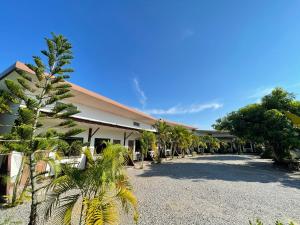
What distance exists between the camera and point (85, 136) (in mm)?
12336

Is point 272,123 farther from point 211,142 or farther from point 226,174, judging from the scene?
point 211,142

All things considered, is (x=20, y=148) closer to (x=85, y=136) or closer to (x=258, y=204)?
(x=85, y=136)

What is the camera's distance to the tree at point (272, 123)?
555 inches

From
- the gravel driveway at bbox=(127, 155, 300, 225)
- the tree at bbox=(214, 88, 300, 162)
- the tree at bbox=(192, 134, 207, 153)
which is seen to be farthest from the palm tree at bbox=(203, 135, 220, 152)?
the gravel driveway at bbox=(127, 155, 300, 225)

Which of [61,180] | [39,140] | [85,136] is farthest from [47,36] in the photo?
[85,136]

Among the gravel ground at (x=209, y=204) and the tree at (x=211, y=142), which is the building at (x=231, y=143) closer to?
the tree at (x=211, y=142)

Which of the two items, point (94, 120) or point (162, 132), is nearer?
point (94, 120)

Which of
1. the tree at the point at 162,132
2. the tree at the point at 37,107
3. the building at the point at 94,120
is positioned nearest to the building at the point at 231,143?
the tree at the point at 162,132

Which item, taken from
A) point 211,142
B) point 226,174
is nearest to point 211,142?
point 211,142

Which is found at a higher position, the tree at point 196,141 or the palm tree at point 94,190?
the tree at point 196,141

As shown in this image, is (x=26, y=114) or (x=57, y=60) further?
(x=57, y=60)

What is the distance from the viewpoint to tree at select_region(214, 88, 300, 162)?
1409cm

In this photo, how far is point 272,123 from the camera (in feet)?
48.4

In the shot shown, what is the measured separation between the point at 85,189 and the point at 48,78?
4476 millimetres
